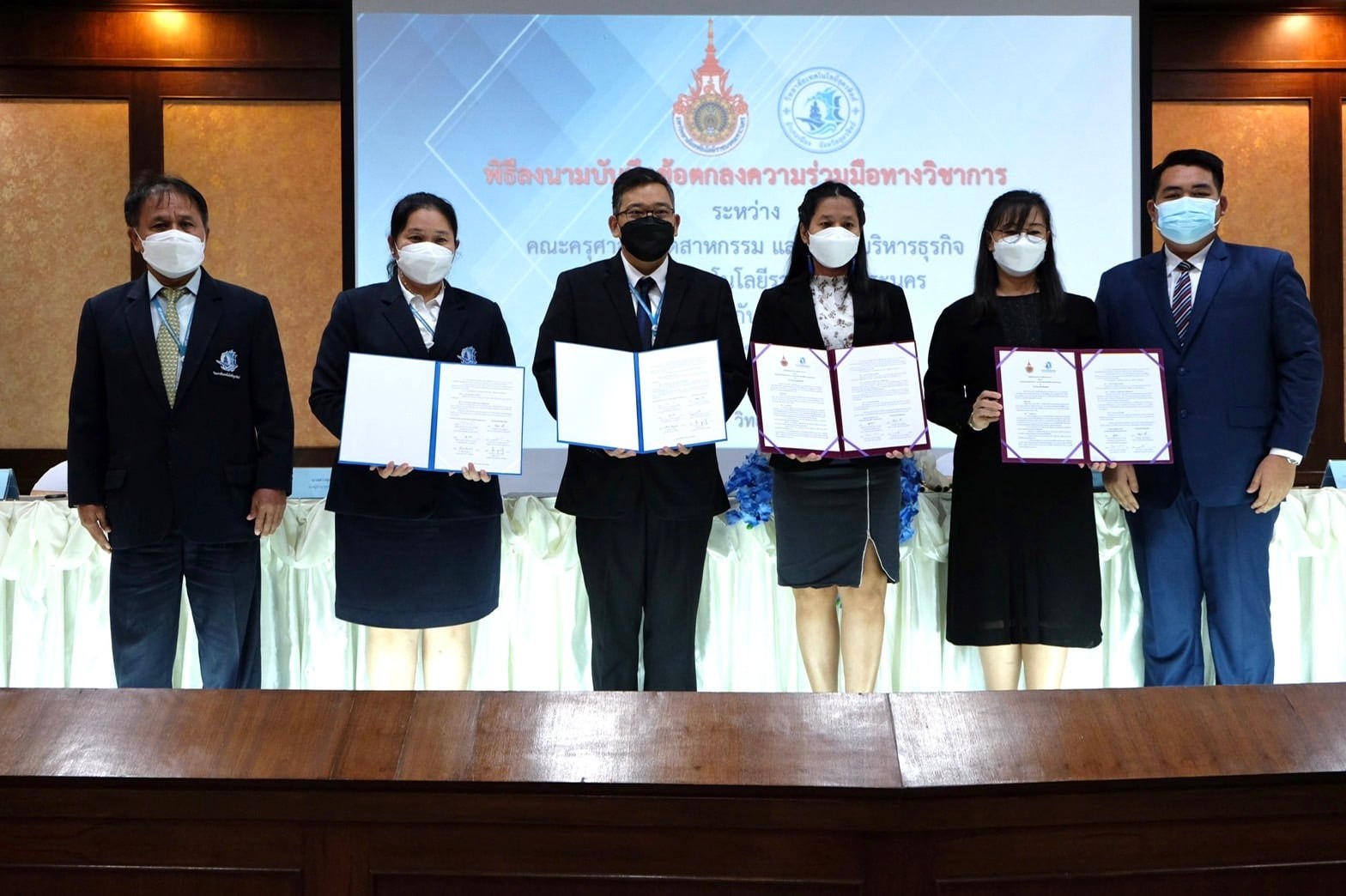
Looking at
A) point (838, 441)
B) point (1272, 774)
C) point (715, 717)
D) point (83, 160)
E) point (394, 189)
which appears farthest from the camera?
point (83, 160)

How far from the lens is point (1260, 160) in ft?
18.7

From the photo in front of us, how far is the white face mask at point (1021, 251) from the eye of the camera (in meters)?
2.76

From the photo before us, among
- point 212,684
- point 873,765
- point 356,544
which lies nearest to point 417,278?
point 356,544

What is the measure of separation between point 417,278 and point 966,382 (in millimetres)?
1376

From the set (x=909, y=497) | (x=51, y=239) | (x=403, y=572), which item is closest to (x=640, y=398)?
(x=403, y=572)

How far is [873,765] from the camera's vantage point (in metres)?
1.30

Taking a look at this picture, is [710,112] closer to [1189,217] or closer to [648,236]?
[648,236]

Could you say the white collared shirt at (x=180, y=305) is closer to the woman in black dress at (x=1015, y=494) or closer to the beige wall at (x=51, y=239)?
the woman in black dress at (x=1015, y=494)

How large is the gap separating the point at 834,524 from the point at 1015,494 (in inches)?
17.5

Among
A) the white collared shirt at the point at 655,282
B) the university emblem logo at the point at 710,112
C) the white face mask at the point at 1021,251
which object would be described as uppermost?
the university emblem logo at the point at 710,112

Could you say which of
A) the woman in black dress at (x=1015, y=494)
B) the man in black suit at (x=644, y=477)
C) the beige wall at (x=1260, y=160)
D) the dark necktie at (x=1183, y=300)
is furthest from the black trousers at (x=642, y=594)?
the beige wall at (x=1260, y=160)

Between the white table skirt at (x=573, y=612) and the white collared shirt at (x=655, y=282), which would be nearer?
the white collared shirt at (x=655, y=282)

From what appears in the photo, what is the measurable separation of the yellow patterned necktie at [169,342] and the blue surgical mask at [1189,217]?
2.45 meters

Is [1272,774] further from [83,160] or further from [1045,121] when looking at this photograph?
[83,160]
